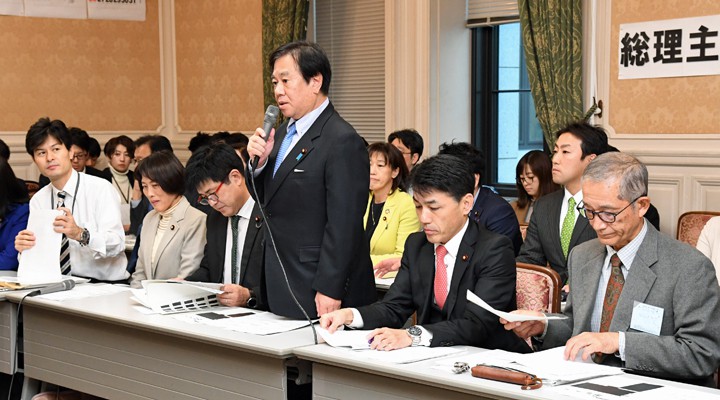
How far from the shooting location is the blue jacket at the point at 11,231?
4816 mm

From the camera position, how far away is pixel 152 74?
952 centimetres

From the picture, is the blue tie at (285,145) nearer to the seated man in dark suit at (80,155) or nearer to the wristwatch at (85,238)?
the wristwatch at (85,238)

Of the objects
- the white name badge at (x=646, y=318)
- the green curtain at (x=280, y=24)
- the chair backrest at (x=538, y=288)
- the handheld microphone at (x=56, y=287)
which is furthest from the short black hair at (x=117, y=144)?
the white name badge at (x=646, y=318)

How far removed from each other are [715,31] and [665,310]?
3380 millimetres

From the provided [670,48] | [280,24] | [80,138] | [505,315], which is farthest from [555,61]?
[80,138]

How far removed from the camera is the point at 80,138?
834cm

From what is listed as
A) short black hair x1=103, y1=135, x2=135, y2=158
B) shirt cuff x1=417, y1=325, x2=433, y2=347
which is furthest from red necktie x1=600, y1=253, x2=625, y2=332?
short black hair x1=103, y1=135, x2=135, y2=158

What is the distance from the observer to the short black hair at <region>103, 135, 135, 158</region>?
8.37m

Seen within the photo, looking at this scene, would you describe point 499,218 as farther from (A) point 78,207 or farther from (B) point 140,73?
(B) point 140,73

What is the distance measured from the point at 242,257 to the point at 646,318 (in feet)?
5.95

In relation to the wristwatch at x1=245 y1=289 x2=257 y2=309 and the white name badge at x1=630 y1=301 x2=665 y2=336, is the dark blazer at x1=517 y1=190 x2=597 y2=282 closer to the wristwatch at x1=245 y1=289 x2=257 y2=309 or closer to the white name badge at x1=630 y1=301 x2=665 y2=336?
the wristwatch at x1=245 y1=289 x2=257 y2=309

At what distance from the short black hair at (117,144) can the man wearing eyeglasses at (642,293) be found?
244 inches

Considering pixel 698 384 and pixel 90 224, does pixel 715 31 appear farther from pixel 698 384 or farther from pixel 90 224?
pixel 90 224

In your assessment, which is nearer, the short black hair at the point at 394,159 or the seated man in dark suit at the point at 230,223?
the seated man in dark suit at the point at 230,223
